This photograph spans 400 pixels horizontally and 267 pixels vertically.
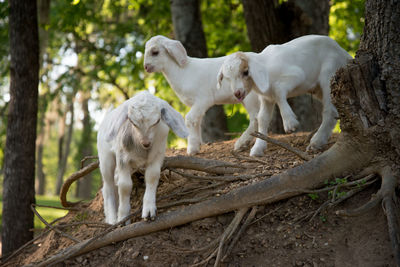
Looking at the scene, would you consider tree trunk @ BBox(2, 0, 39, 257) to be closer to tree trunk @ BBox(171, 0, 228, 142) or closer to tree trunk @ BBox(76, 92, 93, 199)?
tree trunk @ BBox(171, 0, 228, 142)

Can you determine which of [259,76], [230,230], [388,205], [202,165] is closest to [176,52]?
[259,76]

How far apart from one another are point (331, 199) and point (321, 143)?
1.32 meters

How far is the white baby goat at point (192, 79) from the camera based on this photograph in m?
6.48

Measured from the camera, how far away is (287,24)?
8867 mm

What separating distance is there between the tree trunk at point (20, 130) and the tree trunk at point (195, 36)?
381cm

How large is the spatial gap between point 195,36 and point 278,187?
6.45 metres

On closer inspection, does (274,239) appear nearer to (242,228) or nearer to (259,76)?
(242,228)

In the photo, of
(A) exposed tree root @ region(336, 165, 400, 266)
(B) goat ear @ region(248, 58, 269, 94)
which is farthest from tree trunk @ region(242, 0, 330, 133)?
(A) exposed tree root @ region(336, 165, 400, 266)

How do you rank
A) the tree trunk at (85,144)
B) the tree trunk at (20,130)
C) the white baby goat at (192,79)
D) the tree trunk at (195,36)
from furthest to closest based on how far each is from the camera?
the tree trunk at (85,144) < the tree trunk at (195,36) < the tree trunk at (20,130) < the white baby goat at (192,79)

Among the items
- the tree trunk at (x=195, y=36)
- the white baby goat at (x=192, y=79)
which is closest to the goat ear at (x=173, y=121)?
the white baby goat at (x=192, y=79)

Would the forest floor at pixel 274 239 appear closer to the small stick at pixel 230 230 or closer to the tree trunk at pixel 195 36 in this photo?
the small stick at pixel 230 230

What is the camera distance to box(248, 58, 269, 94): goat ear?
5496 millimetres

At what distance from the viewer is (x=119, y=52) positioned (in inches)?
573

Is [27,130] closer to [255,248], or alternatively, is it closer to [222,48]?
[255,248]
